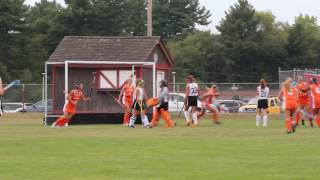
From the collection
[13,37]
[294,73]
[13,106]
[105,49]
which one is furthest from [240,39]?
[105,49]

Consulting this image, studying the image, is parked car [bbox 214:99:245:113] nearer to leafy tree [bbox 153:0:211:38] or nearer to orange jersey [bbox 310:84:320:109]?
orange jersey [bbox 310:84:320:109]

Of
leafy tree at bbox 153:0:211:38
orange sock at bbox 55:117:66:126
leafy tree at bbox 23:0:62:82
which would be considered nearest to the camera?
orange sock at bbox 55:117:66:126

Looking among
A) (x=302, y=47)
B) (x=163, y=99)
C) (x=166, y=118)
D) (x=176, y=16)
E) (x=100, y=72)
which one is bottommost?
(x=166, y=118)

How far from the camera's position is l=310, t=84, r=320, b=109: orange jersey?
1246 inches

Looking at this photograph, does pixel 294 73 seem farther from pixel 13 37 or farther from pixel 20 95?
pixel 13 37

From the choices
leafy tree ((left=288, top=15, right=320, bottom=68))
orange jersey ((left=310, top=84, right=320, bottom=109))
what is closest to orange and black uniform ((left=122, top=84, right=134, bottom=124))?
orange jersey ((left=310, top=84, right=320, bottom=109))

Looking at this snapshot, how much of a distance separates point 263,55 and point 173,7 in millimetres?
15900

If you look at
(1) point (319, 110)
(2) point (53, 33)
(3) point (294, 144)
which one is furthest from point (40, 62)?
(3) point (294, 144)

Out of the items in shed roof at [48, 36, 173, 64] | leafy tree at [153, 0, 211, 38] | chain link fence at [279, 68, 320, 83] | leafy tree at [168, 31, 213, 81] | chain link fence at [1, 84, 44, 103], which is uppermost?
leafy tree at [153, 0, 211, 38]

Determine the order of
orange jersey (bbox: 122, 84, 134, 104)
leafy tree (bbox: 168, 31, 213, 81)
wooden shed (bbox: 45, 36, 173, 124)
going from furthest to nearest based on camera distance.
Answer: leafy tree (bbox: 168, 31, 213, 81) → wooden shed (bbox: 45, 36, 173, 124) → orange jersey (bbox: 122, 84, 134, 104)

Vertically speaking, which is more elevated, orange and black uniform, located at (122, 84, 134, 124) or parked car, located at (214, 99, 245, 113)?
orange and black uniform, located at (122, 84, 134, 124)

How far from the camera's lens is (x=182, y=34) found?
10775 cm

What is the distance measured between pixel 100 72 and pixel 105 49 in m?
1.36

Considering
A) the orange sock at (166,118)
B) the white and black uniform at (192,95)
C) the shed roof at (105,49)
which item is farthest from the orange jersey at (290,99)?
the shed roof at (105,49)
